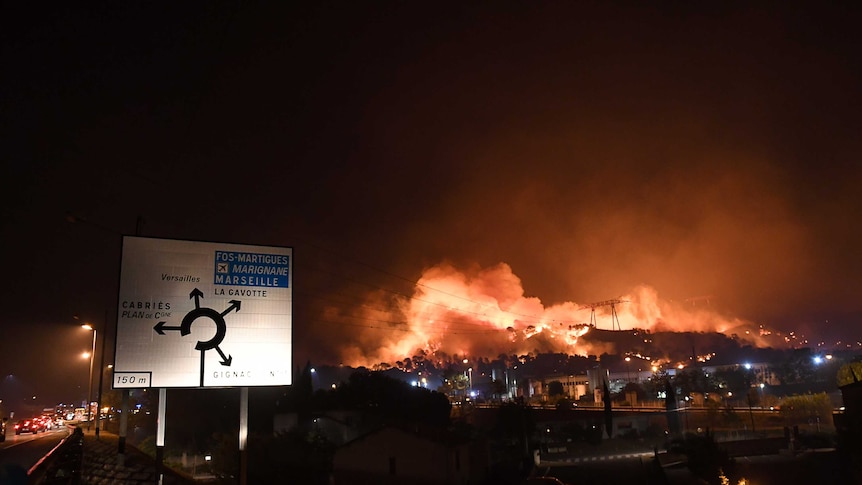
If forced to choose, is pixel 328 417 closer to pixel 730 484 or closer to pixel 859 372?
pixel 730 484

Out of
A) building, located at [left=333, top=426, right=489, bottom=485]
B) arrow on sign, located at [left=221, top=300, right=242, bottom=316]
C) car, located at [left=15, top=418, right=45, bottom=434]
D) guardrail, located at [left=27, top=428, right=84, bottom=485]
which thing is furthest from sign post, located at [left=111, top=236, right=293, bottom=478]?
car, located at [left=15, top=418, right=45, bottom=434]

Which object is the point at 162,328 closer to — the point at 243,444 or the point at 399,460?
the point at 243,444

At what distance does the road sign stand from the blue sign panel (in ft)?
0.10

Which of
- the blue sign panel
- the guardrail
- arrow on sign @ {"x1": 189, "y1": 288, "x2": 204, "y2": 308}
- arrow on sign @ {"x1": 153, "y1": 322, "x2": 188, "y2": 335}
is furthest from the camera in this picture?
the blue sign panel

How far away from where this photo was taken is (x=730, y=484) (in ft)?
128

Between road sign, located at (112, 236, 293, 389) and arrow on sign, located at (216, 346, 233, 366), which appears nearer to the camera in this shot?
road sign, located at (112, 236, 293, 389)

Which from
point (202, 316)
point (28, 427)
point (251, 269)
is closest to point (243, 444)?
point (202, 316)

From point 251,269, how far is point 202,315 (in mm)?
2035

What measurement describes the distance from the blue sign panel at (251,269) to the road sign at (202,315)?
0.10ft

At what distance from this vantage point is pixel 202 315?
17.7 metres

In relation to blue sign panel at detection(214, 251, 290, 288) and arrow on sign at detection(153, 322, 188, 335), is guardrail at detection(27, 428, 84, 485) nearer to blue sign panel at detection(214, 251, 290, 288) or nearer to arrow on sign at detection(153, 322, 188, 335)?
Result: arrow on sign at detection(153, 322, 188, 335)

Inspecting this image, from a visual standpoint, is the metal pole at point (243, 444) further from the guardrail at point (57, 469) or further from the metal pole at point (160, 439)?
the guardrail at point (57, 469)

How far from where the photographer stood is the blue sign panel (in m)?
18.2

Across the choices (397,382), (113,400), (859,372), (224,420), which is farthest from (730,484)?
(113,400)
